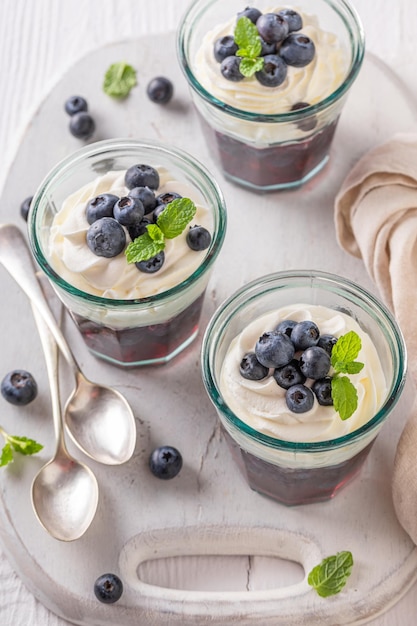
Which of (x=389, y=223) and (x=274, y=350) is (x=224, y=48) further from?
(x=274, y=350)

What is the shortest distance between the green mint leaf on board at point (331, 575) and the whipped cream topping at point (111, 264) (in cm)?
86

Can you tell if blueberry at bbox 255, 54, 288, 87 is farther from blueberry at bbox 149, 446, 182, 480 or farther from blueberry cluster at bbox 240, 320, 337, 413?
blueberry at bbox 149, 446, 182, 480

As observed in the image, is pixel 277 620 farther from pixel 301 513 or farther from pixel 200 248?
pixel 200 248

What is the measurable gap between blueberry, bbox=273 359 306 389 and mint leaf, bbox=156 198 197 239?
1.56 ft

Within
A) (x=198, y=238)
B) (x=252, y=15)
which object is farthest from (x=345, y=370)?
(x=252, y=15)

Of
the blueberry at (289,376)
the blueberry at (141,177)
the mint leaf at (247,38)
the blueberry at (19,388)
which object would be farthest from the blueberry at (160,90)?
the blueberry at (289,376)

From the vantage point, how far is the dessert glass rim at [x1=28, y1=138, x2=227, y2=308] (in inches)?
101

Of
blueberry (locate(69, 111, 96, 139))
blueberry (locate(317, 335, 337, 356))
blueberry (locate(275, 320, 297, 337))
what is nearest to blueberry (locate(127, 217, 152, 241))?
blueberry (locate(275, 320, 297, 337))

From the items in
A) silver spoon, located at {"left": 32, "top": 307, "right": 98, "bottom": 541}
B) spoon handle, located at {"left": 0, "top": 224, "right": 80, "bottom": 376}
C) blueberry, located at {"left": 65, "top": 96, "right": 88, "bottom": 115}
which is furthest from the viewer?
blueberry, located at {"left": 65, "top": 96, "right": 88, "bottom": 115}

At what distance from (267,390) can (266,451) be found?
6.2 inches

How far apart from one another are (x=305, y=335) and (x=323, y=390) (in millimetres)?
146

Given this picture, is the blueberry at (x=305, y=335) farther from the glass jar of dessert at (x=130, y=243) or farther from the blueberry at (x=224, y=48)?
the blueberry at (x=224, y=48)

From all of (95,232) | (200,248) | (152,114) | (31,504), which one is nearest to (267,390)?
(200,248)

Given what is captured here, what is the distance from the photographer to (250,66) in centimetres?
289
